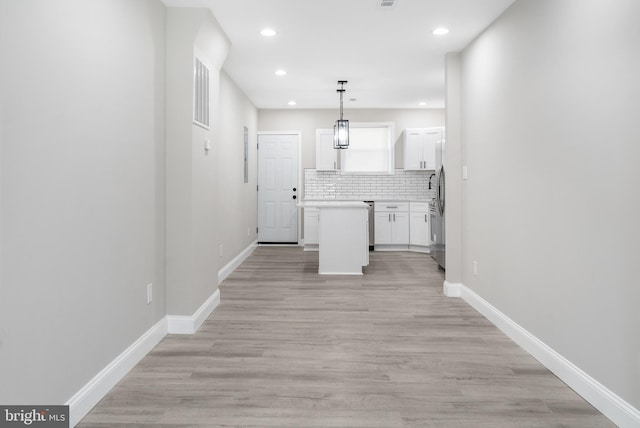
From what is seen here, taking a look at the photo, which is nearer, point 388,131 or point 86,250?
point 86,250

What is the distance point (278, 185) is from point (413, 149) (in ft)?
8.60

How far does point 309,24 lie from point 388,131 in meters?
4.63

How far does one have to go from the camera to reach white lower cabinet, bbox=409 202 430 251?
7.51 meters

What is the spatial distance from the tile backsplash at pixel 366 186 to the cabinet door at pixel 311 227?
41 centimetres

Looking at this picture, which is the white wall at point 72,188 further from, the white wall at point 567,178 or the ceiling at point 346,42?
the white wall at point 567,178

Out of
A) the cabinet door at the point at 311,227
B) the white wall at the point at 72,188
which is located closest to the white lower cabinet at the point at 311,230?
the cabinet door at the point at 311,227

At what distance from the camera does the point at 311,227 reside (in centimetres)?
779

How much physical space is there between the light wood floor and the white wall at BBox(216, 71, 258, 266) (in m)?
1.63

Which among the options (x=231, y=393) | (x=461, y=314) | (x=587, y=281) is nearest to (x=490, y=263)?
(x=461, y=314)

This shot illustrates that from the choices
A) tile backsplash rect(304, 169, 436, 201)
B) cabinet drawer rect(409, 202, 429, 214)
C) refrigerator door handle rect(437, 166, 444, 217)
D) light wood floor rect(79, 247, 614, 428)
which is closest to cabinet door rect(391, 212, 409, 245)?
cabinet drawer rect(409, 202, 429, 214)

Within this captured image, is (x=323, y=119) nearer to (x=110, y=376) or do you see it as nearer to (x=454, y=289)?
(x=454, y=289)

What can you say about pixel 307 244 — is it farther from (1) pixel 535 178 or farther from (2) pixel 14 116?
(2) pixel 14 116

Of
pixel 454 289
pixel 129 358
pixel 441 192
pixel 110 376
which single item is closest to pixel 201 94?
pixel 129 358

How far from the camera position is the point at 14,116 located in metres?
1.63
